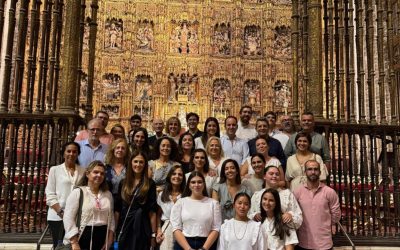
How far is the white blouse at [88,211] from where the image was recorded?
3.84 meters

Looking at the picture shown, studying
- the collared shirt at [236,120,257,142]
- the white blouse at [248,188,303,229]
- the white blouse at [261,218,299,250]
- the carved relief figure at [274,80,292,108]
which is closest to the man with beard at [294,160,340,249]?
the white blouse at [248,188,303,229]

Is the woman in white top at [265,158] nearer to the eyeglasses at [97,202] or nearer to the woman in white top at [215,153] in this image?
the woman in white top at [215,153]

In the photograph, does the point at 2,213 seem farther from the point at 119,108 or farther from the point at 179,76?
the point at 179,76

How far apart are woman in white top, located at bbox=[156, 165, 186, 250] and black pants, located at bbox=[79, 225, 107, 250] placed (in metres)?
0.56

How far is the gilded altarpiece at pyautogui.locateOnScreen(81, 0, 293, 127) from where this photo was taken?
51.6ft

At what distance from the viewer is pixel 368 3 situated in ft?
22.4

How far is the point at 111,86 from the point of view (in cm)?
1584

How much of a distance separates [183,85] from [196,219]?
40.5 feet

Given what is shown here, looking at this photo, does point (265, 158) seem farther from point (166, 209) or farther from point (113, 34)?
point (113, 34)

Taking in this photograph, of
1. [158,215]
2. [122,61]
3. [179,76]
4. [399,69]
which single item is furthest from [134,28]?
[158,215]

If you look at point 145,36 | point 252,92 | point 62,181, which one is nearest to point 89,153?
point 62,181

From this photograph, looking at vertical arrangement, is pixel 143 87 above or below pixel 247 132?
above

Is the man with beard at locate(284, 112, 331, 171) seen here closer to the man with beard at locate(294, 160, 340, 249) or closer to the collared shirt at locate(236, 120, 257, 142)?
the collared shirt at locate(236, 120, 257, 142)

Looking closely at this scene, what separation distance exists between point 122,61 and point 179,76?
7.26 ft
